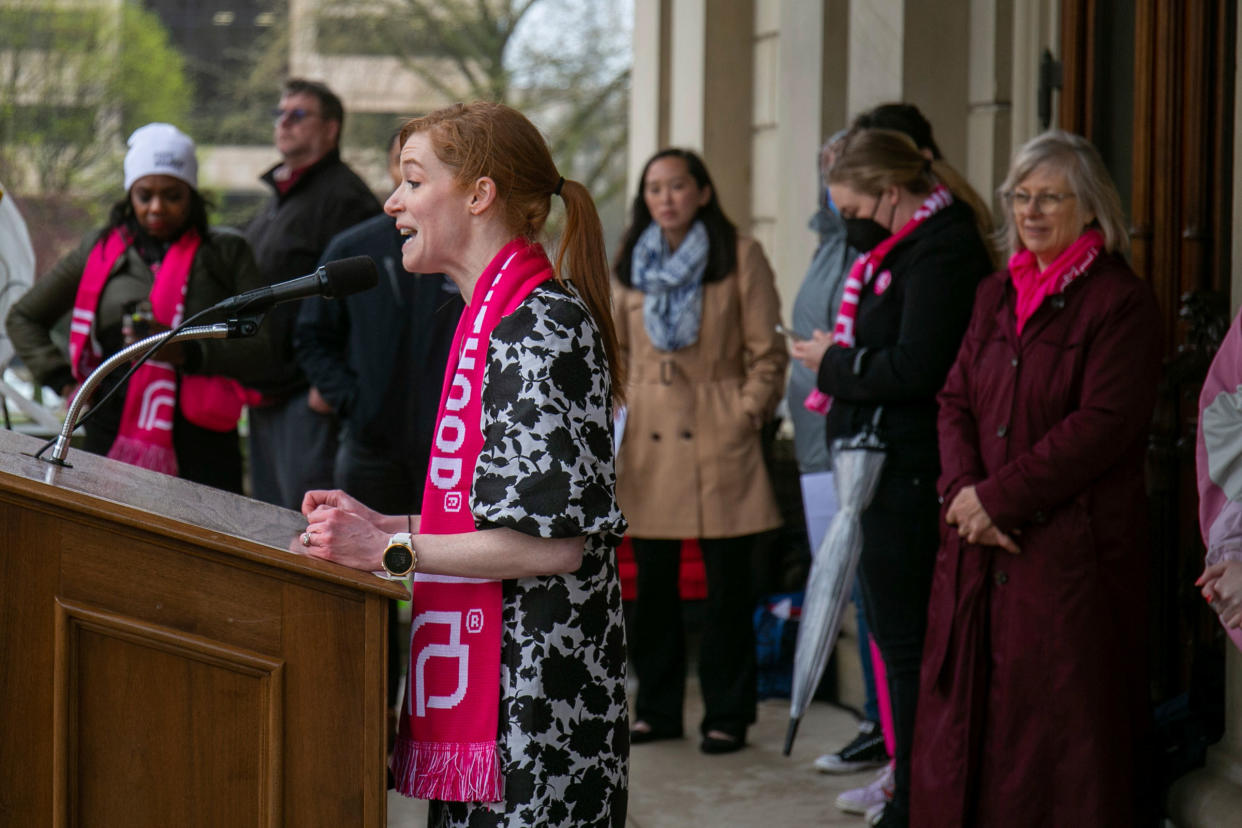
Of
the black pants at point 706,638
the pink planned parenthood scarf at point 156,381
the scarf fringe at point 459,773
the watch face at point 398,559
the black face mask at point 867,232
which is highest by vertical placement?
the black face mask at point 867,232

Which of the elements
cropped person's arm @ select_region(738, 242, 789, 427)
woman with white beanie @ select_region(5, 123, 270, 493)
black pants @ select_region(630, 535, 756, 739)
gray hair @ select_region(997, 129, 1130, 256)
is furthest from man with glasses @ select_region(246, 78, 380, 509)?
gray hair @ select_region(997, 129, 1130, 256)

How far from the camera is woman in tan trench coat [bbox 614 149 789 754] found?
4.71m

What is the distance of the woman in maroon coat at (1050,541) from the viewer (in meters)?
3.19

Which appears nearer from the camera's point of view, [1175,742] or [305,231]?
[1175,742]

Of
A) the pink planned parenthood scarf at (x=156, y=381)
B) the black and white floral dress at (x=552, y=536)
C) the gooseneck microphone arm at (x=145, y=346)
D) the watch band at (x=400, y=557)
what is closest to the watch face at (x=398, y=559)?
the watch band at (x=400, y=557)

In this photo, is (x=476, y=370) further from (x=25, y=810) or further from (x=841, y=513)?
(x=841, y=513)

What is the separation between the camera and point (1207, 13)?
3.71 m

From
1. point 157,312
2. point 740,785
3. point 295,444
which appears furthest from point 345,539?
point 295,444

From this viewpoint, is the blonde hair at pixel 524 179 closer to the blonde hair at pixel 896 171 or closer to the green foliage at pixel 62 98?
the blonde hair at pixel 896 171

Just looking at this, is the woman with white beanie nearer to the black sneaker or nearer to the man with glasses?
the man with glasses

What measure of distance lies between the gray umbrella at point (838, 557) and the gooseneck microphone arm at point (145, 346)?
2074mm

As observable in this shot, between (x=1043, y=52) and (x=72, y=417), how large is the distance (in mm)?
3742

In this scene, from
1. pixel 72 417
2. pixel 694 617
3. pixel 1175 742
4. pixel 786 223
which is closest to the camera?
pixel 72 417

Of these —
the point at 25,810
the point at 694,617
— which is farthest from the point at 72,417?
the point at 694,617
